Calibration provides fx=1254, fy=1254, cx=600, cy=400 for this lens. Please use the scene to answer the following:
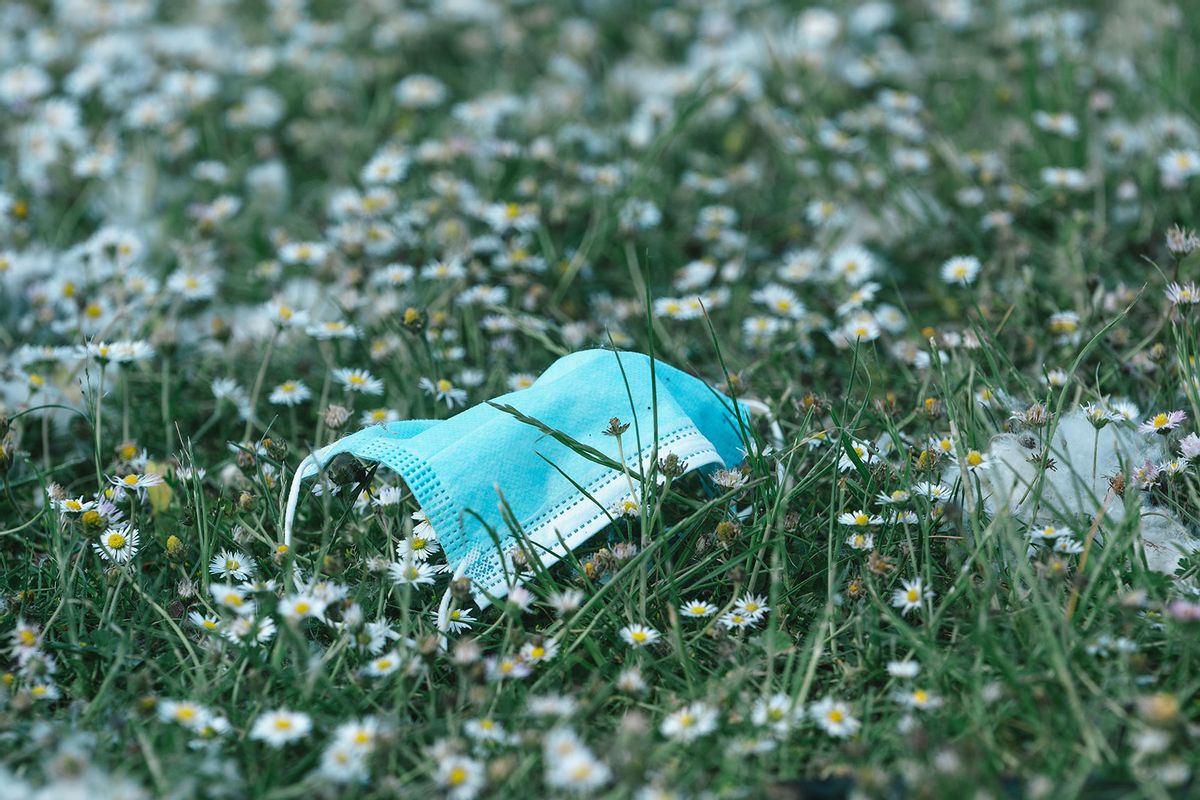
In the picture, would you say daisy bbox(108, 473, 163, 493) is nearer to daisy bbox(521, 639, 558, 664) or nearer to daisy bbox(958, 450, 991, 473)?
daisy bbox(521, 639, 558, 664)

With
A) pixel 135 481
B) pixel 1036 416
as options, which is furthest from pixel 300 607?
pixel 1036 416

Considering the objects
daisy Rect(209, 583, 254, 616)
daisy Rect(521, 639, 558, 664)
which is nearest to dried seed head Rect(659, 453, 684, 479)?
daisy Rect(521, 639, 558, 664)

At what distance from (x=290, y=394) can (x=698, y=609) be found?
0.94 meters

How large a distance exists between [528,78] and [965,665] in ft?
9.06

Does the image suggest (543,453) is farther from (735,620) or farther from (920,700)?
(920,700)

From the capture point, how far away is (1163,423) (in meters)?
2.07

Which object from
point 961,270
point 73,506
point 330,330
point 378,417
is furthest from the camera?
point 961,270

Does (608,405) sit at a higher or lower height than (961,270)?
higher

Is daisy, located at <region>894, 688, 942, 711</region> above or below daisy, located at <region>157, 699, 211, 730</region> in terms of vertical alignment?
below

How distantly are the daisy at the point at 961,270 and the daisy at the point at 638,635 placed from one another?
1.17 metres

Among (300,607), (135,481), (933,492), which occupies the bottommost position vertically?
(933,492)

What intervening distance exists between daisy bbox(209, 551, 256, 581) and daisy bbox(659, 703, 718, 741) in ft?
2.45

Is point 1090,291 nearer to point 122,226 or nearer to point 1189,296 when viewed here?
point 1189,296

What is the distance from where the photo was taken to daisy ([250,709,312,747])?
163 cm
